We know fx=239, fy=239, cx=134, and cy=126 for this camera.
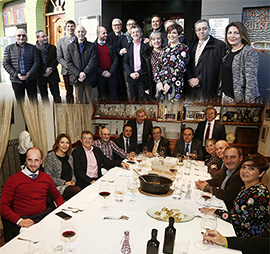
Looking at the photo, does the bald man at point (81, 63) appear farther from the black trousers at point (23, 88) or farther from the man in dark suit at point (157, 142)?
the man in dark suit at point (157, 142)

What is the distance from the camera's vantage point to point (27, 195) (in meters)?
1.87

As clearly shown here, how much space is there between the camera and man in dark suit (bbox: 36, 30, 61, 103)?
143 centimetres

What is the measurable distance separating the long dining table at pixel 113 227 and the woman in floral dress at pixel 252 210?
0.07m

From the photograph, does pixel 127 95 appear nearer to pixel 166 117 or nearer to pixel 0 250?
→ pixel 0 250

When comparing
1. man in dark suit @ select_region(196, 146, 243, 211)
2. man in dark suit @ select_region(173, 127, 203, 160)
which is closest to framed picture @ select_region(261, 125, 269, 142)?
man in dark suit @ select_region(173, 127, 203, 160)

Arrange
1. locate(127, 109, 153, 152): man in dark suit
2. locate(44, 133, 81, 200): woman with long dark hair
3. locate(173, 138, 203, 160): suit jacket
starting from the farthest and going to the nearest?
locate(127, 109, 153, 152): man in dark suit → locate(173, 138, 203, 160): suit jacket → locate(44, 133, 81, 200): woman with long dark hair

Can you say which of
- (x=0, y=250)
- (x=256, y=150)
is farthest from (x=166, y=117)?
(x=0, y=250)

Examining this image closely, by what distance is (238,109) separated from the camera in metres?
4.34

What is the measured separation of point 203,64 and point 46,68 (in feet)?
3.31

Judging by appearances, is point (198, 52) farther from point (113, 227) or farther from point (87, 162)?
point (87, 162)

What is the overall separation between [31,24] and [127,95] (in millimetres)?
755

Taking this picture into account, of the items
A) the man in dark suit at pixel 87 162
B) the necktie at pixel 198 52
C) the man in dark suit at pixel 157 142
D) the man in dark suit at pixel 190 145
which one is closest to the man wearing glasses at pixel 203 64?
the necktie at pixel 198 52

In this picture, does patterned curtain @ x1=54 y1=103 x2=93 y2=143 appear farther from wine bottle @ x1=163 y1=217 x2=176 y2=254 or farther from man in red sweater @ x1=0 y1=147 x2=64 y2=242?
wine bottle @ x1=163 y1=217 x2=176 y2=254

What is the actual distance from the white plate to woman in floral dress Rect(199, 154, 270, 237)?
0.44ft
